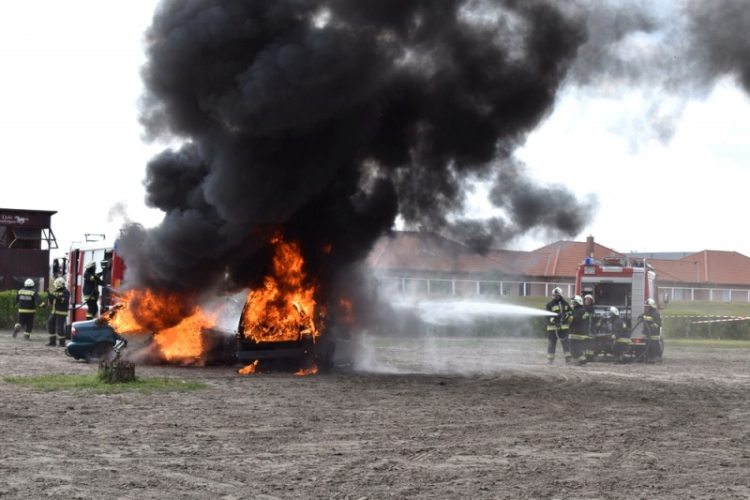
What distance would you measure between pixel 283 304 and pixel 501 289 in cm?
3593

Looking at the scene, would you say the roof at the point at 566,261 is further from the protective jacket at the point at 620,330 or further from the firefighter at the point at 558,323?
the firefighter at the point at 558,323

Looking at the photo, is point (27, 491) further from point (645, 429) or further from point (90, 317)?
point (90, 317)

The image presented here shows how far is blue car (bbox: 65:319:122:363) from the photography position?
18625mm

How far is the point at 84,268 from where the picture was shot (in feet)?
92.3

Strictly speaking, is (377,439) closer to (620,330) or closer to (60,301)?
(620,330)

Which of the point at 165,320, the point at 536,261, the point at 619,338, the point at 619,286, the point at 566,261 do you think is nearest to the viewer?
the point at 165,320

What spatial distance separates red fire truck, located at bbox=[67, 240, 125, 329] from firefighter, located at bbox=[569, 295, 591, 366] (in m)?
12.7

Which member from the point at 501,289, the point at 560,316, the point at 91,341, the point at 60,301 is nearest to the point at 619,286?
the point at 560,316

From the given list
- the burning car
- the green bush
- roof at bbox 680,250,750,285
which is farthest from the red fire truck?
roof at bbox 680,250,750,285

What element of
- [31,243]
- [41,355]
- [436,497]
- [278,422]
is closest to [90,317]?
[41,355]

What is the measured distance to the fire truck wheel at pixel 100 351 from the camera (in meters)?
18.8

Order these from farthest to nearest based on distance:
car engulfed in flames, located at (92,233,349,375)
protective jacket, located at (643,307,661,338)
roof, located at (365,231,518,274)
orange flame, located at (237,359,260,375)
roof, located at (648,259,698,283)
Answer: roof, located at (648,259,698,283) < protective jacket, located at (643,307,661,338) < roof, located at (365,231,518,274) < orange flame, located at (237,359,260,375) < car engulfed in flames, located at (92,233,349,375)

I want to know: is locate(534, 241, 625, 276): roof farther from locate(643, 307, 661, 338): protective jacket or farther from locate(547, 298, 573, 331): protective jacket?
locate(547, 298, 573, 331): protective jacket

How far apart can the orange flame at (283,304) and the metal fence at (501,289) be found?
5293mm
